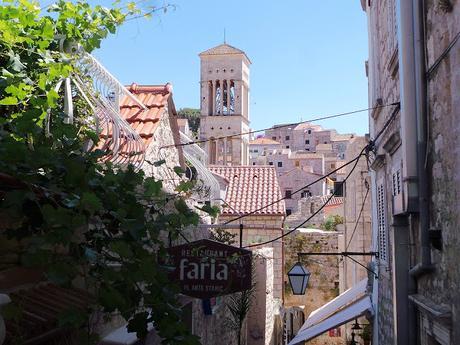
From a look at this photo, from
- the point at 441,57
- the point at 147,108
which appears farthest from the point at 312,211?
the point at 441,57

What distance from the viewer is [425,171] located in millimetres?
5016

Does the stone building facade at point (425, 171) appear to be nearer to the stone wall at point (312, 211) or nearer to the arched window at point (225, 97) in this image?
the stone wall at point (312, 211)

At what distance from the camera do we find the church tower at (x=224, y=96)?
A: 4847cm

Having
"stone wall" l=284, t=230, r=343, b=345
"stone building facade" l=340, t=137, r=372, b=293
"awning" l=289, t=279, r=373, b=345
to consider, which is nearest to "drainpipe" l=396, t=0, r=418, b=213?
"awning" l=289, t=279, r=373, b=345

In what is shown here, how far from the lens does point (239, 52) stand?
161 feet

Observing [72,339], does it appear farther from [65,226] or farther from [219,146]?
[219,146]

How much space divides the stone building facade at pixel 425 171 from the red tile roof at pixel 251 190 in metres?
10.1

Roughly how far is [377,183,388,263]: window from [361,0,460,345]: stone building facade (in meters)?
0.52

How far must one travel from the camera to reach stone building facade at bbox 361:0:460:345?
4113 mm

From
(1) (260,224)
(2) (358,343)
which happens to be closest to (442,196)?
(2) (358,343)

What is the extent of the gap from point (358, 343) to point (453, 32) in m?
11.6

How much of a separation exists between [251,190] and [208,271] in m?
12.0

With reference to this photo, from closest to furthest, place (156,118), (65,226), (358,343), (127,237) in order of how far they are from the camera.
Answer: (65,226), (127,237), (156,118), (358,343)

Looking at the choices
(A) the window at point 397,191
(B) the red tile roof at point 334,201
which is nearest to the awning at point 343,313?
(A) the window at point 397,191
